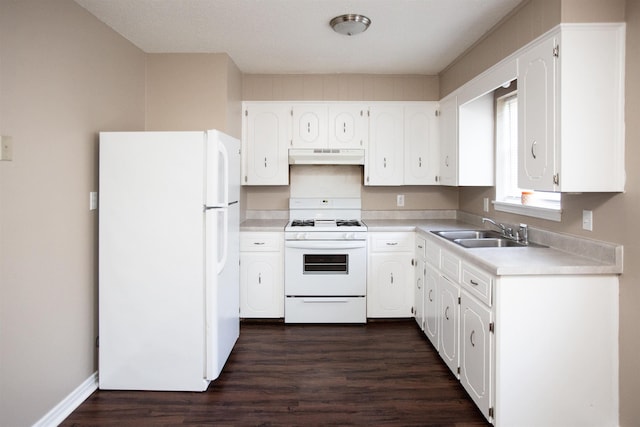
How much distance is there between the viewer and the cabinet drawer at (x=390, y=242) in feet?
12.0

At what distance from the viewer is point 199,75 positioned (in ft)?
11.2

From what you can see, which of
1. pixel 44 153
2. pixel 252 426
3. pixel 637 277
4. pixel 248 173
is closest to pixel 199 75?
pixel 248 173

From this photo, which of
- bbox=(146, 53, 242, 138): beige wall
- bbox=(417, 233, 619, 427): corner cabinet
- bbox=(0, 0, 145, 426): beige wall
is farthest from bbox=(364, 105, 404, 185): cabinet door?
bbox=(0, 0, 145, 426): beige wall

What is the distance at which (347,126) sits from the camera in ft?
13.1

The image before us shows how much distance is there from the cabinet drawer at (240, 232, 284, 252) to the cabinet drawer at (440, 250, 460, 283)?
1483mm

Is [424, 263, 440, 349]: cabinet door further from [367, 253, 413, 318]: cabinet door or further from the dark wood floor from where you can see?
[367, 253, 413, 318]: cabinet door

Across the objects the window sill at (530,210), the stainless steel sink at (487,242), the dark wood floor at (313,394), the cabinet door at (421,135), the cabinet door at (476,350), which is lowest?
the dark wood floor at (313,394)

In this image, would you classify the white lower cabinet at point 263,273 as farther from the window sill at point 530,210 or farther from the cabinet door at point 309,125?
the window sill at point 530,210

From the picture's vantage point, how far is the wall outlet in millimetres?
2172

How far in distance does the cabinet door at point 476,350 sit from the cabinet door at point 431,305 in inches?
20.8

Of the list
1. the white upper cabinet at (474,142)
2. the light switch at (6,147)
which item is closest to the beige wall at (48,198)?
the light switch at (6,147)

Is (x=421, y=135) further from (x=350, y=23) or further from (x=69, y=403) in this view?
(x=69, y=403)

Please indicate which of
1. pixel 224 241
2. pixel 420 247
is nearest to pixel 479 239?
pixel 420 247

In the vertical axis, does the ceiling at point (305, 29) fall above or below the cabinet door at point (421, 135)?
above
